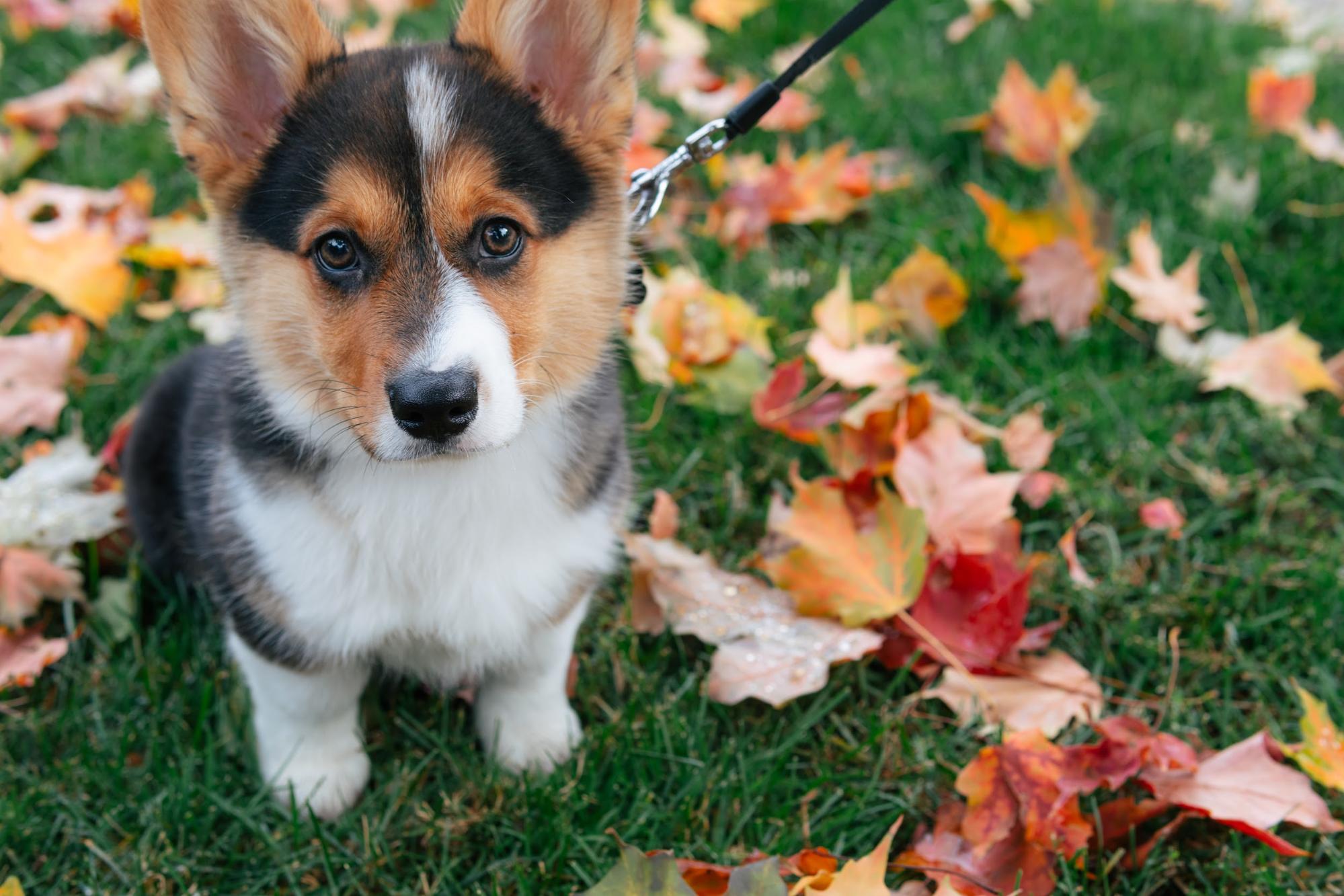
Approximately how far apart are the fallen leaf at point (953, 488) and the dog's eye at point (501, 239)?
126cm

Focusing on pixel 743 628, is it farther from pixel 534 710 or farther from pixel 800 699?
pixel 534 710

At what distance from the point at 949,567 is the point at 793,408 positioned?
0.76 m

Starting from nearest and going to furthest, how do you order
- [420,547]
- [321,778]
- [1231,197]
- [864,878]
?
[864,878] → [420,547] → [321,778] → [1231,197]

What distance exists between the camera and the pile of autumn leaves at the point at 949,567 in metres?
2.30

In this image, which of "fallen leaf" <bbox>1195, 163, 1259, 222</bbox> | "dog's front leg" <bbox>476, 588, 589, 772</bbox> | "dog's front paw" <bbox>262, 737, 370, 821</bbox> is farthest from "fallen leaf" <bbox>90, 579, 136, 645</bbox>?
"fallen leaf" <bbox>1195, 163, 1259, 222</bbox>

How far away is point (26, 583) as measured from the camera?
2807mm

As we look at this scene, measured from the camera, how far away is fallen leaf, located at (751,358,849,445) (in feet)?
10.8

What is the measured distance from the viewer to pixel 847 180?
4363 millimetres

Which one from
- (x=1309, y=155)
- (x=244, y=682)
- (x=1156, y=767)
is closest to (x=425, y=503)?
(x=244, y=682)

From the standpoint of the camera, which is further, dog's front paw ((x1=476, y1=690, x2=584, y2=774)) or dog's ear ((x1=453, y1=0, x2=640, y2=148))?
dog's front paw ((x1=476, y1=690, x2=584, y2=774))

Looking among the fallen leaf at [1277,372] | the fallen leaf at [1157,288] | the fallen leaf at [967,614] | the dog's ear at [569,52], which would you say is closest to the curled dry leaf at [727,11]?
the fallen leaf at [1157,288]

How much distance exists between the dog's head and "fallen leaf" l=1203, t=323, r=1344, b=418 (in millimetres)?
2131

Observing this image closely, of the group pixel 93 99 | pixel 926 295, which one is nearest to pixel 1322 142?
pixel 926 295

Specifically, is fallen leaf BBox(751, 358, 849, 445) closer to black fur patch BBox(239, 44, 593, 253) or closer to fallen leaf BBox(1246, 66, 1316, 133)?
black fur patch BBox(239, 44, 593, 253)
